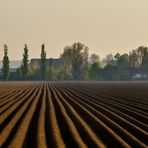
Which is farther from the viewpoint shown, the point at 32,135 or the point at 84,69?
the point at 84,69

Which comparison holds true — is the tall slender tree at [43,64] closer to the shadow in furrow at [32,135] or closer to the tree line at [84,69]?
the tree line at [84,69]

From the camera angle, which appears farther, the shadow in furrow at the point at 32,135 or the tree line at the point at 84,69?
the tree line at the point at 84,69

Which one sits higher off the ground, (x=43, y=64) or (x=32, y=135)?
(x=43, y=64)

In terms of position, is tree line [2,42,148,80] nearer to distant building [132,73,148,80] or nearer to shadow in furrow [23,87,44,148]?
distant building [132,73,148,80]

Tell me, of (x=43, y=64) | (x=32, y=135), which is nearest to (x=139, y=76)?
(x=43, y=64)

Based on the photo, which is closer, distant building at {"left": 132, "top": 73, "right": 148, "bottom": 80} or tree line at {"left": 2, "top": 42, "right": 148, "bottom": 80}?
tree line at {"left": 2, "top": 42, "right": 148, "bottom": 80}

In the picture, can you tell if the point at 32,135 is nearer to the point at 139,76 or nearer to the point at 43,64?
the point at 43,64

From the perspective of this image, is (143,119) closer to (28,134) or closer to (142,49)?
(28,134)

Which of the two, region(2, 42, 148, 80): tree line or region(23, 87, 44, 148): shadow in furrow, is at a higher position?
region(2, 42, 148, 80): tree line

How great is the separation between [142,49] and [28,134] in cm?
→ 13342

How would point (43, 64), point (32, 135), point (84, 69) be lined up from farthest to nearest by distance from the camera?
point (84, 69), point (43, 64), point (32, 135)

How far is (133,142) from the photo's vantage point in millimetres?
10039

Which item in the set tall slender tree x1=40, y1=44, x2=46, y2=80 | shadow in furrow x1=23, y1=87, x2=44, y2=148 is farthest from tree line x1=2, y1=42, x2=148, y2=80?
shadow in furrow x1=23, y1=87, x2=44, y2=148

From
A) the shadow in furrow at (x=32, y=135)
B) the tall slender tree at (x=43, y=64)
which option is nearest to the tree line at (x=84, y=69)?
the tall slender tree at (x=43, y=64)
